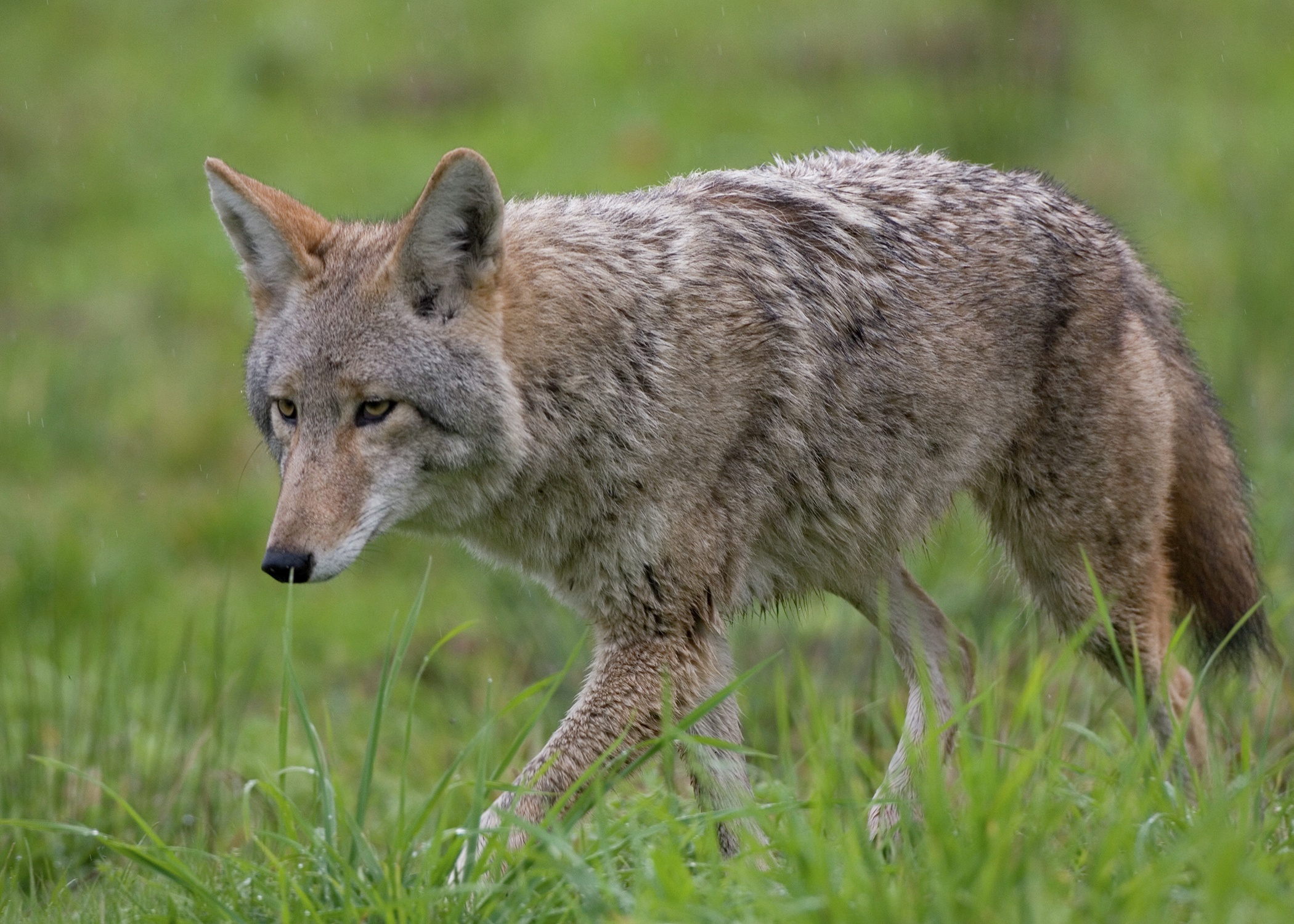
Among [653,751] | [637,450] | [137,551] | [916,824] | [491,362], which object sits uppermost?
Result: [491,362]

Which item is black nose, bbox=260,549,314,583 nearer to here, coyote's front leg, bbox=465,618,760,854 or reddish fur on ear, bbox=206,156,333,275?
coyote's front leg, bbox=465,618,760,854

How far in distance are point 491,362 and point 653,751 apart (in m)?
1.32

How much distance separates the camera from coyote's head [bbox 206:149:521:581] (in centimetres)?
384

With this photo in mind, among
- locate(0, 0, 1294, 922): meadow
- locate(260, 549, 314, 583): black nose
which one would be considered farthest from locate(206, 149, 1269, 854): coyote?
locate(0, 0, 1294, 922): meadow

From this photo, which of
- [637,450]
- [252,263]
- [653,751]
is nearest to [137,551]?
[252,263]

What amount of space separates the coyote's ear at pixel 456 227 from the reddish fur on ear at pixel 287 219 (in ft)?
1.10

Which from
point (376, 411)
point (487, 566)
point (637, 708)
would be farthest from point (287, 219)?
point (487, 566)

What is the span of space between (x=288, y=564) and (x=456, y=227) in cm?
106

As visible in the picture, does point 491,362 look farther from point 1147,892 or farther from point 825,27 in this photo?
point 825,27

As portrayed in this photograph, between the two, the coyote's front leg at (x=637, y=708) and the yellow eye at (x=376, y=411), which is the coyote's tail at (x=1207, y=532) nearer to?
the coyote's front leg at (x=637, y=708)

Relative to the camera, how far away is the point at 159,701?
7.08 m

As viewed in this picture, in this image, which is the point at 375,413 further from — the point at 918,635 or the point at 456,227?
the point at 918,635

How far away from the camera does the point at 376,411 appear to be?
393cm

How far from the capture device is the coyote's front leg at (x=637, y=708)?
3877 millimetres
